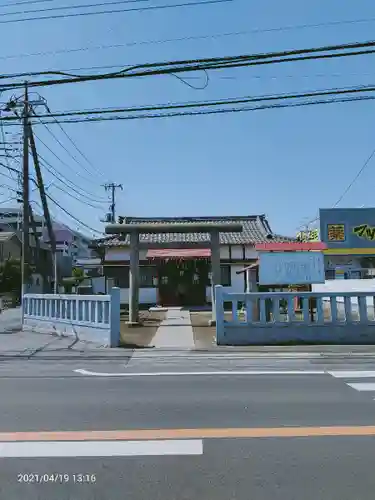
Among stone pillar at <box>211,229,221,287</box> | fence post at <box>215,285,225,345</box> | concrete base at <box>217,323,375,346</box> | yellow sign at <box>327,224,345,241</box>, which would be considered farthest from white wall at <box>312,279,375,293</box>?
yellow sign at <box>327,224,345,241</box>

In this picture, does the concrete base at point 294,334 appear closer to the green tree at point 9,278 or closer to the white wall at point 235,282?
the white wall at point 235,282

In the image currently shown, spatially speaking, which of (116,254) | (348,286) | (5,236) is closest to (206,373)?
(348,286)

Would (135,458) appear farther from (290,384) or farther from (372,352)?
(372,352)

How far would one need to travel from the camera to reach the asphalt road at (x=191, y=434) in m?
3.72

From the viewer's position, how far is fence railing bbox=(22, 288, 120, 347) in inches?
483

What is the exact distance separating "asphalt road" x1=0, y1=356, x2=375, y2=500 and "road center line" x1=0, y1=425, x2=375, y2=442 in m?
0.01

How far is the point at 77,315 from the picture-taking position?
13836 millimetres

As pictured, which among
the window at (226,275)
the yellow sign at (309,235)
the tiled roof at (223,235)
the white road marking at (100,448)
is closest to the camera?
the white road marking at (100,448)

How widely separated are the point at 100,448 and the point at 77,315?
9.61m

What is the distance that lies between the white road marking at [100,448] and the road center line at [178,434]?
0.24ft

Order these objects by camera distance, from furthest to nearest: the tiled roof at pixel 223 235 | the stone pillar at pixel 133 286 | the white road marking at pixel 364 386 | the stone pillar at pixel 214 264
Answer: the tiled roof at pixel 223 235 < the stone pillar at pixel 133 286 < the stone pillar at pixel 214 264 < the white road marking at pixel 364 386

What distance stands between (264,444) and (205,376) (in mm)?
3699

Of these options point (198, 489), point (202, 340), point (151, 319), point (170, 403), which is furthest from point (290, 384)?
point (151, 319)

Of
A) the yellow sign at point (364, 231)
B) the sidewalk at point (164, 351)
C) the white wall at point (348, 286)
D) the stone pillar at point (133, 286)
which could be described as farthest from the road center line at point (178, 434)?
the yellow sign at point (364, 231)
